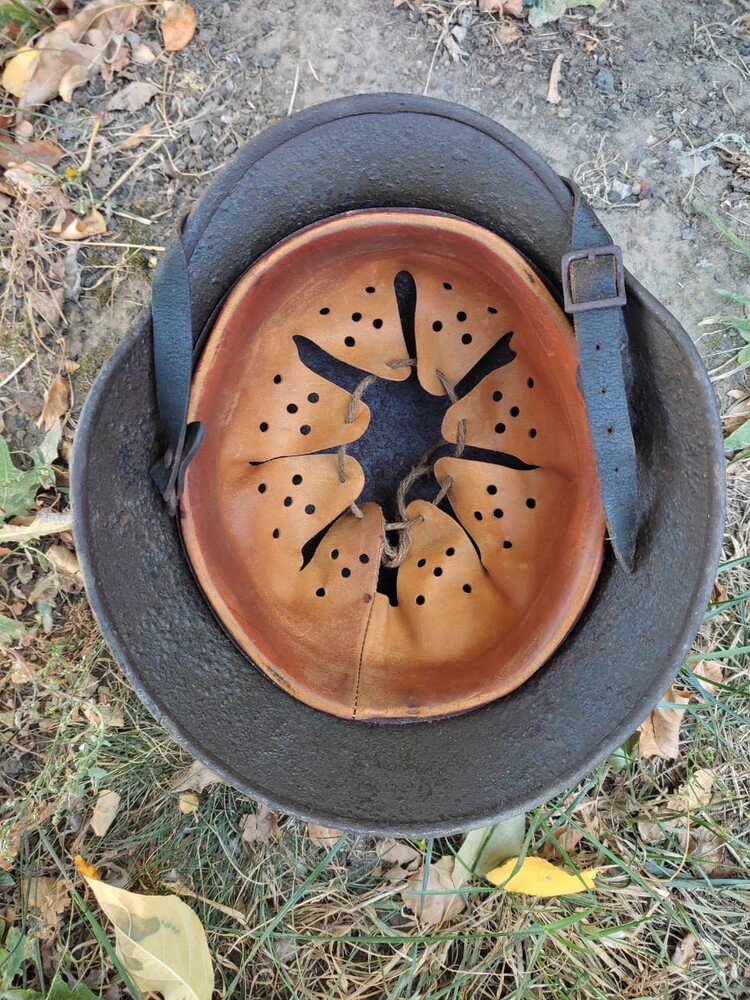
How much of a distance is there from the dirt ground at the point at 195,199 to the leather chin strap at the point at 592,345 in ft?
1.61

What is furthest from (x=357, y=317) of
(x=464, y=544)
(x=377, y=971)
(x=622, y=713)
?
(x=377, y=971)

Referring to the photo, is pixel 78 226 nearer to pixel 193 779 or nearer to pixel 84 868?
pixel 193 779

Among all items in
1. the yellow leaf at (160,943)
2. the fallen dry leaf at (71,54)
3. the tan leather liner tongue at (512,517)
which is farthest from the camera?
the fallen dry leaf at (71,54)

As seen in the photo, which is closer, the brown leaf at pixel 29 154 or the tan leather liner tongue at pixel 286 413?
the tan leather liner tongue at pixel 286 413

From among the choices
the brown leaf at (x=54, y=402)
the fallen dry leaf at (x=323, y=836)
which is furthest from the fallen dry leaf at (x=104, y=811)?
the brown leaf at (x=54, y=402)

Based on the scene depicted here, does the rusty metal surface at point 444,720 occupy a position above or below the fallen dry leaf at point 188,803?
above

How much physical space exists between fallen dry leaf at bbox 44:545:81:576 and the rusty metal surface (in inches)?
16.3

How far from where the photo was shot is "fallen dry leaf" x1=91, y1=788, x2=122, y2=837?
1384mm

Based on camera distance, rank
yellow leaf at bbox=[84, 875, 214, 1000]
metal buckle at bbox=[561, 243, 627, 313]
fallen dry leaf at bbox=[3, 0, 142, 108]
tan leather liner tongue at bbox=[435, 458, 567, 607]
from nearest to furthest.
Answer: metal buckle at bbox=[561, 243, 627, 313] < tan leather liner tongue at bbox=[435, 458, 567, 607] < yellow leaf at bbox=[84, 875, 214, 1000] < fallen dry leaf at bbox=[3, 0, 142, 108]

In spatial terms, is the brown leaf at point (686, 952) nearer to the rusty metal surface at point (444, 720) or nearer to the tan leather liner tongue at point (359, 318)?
the rusty metal surface at point (444, 720)

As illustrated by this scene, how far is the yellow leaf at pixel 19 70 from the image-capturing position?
53.5 inches

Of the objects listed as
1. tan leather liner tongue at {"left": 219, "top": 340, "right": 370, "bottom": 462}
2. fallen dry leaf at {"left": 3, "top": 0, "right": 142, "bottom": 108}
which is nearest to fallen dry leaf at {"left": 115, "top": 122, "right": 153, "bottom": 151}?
fallen dry leaf at {"left": 3, "top": 0, "right": 142, "bottom": 108}

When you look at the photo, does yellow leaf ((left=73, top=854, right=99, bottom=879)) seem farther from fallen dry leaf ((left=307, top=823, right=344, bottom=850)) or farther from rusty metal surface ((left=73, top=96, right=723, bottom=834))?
rusty metal surface ((left=73, top=96, right=723, bottom=834))

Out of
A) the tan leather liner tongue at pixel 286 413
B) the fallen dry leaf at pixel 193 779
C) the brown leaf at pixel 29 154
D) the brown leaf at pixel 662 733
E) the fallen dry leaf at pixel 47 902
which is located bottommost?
the fallen dry leaf at pixel 47 902
